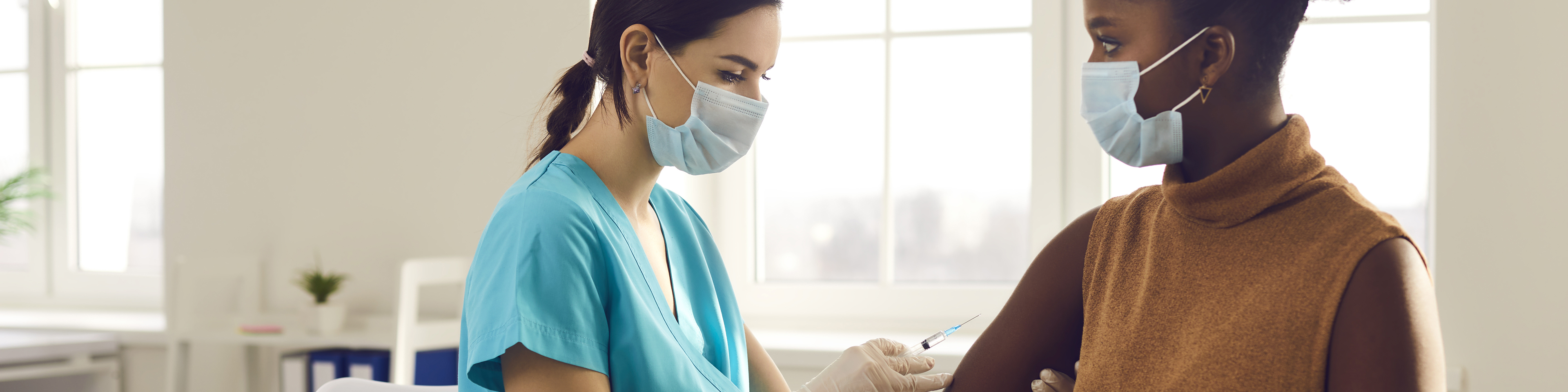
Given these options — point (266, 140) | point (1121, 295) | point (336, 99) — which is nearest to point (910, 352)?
point (1121, 295)

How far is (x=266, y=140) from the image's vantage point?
2.51 meters

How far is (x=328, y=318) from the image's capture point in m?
2.29

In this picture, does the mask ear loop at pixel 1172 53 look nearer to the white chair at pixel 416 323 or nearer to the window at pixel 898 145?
the window at pixel 898 145

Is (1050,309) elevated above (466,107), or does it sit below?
below

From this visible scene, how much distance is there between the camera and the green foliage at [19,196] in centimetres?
267

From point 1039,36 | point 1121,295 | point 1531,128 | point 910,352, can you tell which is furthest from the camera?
point 1039,36

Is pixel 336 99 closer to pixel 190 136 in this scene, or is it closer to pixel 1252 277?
pixel 190 136

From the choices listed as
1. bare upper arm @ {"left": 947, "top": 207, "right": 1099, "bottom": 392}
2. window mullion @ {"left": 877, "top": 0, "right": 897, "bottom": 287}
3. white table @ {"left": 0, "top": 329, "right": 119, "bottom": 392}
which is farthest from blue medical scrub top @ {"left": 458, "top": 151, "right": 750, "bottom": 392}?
white table @ {"left": 0, "top": 329, "right": 119, "bottom": 392}

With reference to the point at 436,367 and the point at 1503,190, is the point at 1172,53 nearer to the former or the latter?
the point at 1503,190

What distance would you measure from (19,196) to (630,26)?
2700 mm

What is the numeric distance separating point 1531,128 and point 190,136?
3321 mm

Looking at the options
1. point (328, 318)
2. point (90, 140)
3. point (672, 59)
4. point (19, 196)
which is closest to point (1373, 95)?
point (672, 59)

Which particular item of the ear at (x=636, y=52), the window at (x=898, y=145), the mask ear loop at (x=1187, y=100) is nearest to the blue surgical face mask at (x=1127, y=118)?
the mask ear loop at (x=1187, y=100)

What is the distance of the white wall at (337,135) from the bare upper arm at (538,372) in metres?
1.50
